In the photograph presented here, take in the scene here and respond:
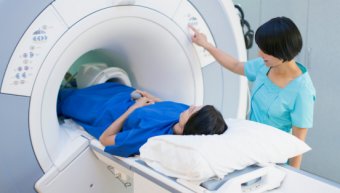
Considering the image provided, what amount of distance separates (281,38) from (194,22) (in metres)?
0.49

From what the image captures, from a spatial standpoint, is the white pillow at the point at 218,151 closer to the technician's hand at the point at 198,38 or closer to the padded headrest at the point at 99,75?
the technician's hand at the point at 198,38

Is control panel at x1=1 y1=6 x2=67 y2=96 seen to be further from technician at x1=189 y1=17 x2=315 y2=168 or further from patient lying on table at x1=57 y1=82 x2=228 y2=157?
technician at x1=189 y1=17 x2=315 y2=168

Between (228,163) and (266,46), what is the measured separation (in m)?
0.49

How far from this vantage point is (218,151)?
3.32 feet

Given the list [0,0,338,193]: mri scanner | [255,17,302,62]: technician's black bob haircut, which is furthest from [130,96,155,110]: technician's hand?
[255,17,302,62]: technician's black bob haircut

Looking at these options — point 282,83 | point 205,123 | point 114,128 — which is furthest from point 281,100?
point 114,128

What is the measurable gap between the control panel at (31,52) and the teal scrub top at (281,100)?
741 mm

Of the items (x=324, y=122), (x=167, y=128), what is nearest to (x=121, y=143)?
(x=167, y=128)

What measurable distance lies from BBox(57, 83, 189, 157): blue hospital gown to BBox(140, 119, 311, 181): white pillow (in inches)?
6.6

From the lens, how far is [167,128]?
53.8 inches

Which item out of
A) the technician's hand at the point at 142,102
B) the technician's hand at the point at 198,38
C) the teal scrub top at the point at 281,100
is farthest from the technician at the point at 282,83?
the technician's hand at the point at 142,102

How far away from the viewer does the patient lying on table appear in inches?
49.1

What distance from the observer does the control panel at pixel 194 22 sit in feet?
5.36

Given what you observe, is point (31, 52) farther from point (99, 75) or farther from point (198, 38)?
point (198, 38)
